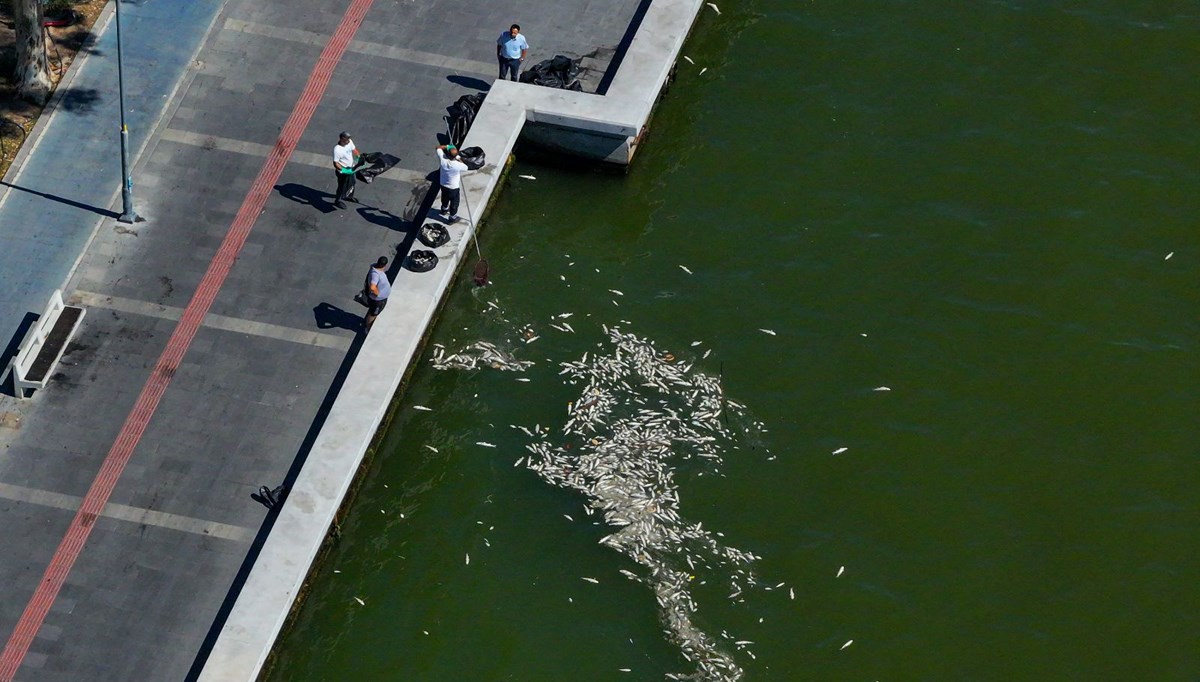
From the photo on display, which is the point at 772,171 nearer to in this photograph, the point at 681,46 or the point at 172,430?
the point at 681,46

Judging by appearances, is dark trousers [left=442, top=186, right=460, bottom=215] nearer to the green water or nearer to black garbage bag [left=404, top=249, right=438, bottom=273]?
black garbage bag [left=404, top=249, right=438, bottom=273]

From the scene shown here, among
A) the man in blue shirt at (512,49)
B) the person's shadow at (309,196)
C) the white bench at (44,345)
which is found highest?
the man in blue shirt at (512,49)

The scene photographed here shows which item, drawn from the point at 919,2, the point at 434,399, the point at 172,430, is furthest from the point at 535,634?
the point at 919,2

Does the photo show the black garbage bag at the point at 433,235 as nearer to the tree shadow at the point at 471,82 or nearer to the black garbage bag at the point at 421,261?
the black garbage bag at the point at 421,261

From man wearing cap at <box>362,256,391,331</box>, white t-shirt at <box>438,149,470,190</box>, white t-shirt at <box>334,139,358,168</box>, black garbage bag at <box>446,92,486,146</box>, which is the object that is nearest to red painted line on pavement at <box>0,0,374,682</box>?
white t-shirt at <box>334,139,358,168</box>

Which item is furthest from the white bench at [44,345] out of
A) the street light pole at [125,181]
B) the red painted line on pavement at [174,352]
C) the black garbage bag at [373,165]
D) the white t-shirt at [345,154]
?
the black garbage bag at [373,165]

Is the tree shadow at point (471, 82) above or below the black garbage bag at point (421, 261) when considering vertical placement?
above
